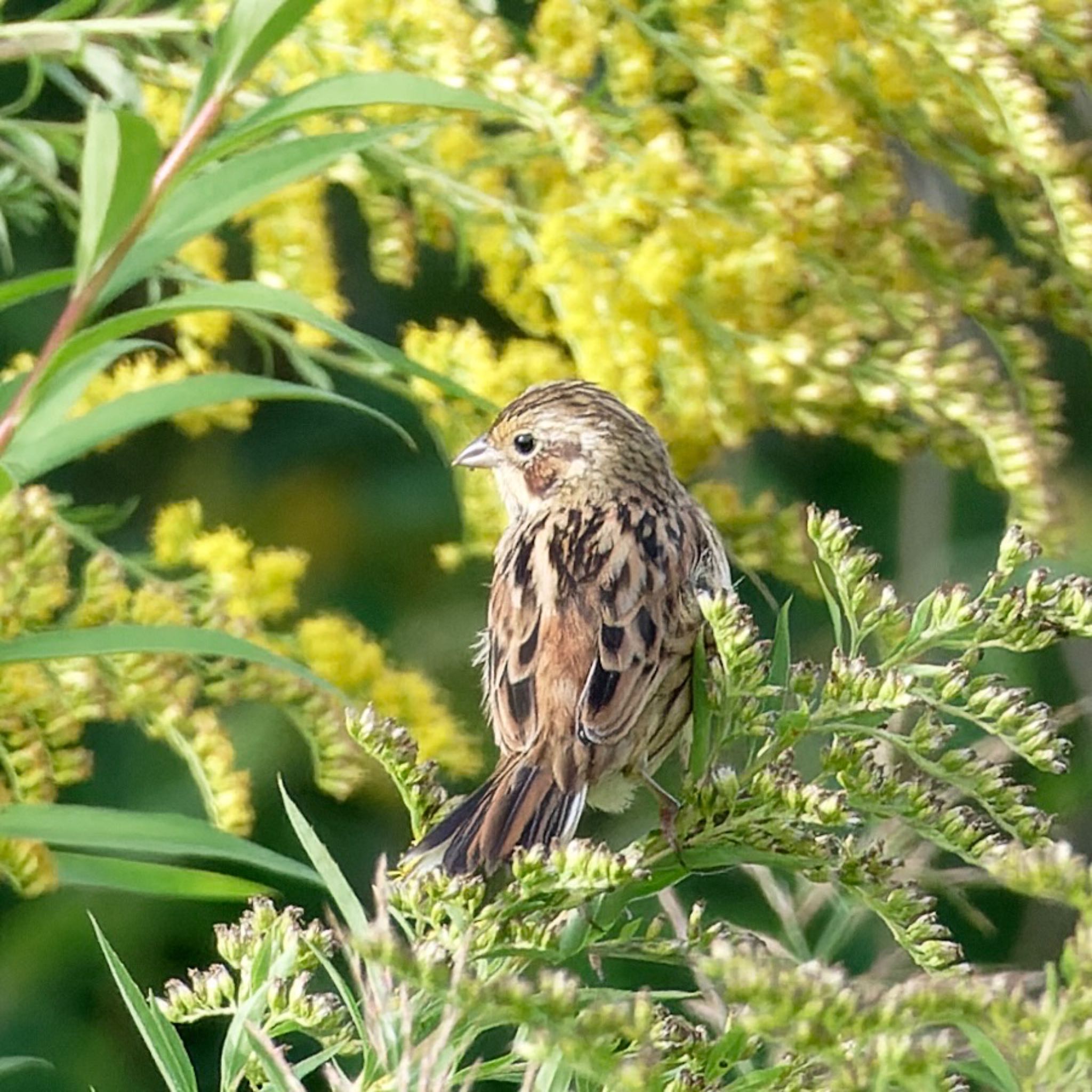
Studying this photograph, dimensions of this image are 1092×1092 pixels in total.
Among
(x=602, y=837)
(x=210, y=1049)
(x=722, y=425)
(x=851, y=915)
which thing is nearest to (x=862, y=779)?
(x=851, y=915)

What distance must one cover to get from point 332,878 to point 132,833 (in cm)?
22

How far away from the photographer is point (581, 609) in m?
1.89

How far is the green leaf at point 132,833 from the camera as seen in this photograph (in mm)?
1277

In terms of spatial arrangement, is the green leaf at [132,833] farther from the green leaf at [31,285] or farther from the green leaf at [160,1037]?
the green leaf at [31,285]

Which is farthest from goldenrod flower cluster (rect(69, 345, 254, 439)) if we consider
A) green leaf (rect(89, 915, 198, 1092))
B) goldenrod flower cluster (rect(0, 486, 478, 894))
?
green leaf (rect(89, 915, 198, 1092))

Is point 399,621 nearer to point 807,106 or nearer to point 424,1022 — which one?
point 807,106

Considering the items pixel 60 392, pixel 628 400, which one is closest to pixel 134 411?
pixel 60 392

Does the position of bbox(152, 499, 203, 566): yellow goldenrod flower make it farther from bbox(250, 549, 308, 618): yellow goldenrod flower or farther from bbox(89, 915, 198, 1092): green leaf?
bbox(89, 915, 198, 1092): green leaf

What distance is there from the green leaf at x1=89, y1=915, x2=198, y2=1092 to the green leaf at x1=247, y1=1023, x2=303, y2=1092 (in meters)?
0.11

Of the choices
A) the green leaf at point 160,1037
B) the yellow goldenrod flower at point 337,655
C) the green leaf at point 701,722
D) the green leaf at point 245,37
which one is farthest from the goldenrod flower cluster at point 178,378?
the green leaf at point 160,1037

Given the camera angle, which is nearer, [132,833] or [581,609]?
[132,833]

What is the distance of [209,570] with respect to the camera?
6.39ft

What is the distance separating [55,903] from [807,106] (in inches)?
62.2

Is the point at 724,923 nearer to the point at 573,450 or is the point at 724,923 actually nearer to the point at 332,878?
the point at 332,878
